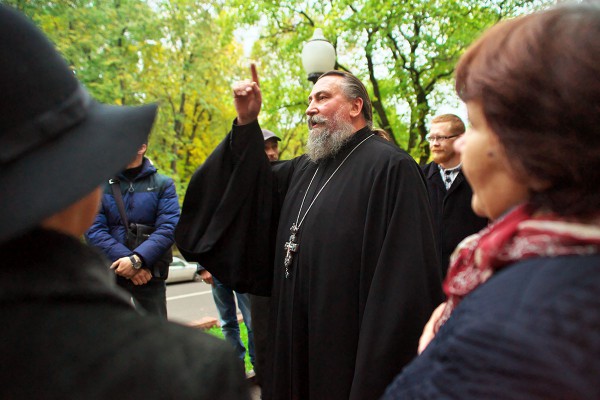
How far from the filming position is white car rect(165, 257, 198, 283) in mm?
12977

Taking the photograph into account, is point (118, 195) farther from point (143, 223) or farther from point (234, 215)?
point (234, 215)

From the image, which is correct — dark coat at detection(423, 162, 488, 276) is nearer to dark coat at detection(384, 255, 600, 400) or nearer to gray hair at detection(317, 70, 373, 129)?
gray hair at detection(317, 70, 373, 129)

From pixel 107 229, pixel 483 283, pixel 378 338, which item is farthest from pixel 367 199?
pixel 107 229

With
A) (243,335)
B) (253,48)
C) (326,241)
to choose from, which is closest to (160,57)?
(253,48)

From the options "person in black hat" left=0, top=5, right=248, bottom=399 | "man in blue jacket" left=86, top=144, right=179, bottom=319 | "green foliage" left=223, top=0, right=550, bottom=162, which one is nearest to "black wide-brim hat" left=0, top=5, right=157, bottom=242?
"person in black hat" left=0, top=5, right=248, bottom=399

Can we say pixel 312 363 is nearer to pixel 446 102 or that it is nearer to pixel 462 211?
pixel 462 211

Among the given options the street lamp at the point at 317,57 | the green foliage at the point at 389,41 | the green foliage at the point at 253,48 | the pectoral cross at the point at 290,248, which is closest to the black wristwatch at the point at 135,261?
the pectoral cross at the point at 290,248

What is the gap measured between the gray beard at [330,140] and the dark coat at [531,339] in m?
2.03

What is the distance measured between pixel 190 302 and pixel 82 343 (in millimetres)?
9663

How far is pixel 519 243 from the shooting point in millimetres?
807

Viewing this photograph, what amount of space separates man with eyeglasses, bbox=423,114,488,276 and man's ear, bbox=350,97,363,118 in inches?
44.6

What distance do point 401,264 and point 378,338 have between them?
365 mm

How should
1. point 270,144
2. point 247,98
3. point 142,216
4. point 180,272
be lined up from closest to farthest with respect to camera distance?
point 247,98 → point 142,216 → point 270,144 → point 180,272

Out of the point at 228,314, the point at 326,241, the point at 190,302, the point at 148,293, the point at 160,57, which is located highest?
the point at 160,57
